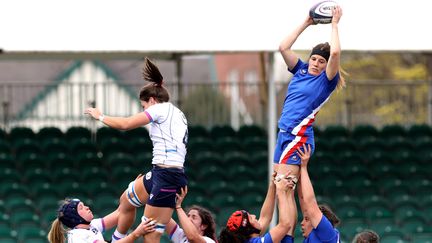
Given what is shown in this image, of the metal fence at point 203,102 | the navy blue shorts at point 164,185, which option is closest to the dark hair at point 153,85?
the navy blue shorts at point 164,185

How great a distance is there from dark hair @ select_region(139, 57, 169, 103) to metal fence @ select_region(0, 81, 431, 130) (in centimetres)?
1078

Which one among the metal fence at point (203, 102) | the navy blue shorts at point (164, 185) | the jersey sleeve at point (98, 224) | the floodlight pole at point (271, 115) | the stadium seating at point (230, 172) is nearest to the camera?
the navy blue shorts at point (164, 185)

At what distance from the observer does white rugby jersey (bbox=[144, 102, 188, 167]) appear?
9.73m

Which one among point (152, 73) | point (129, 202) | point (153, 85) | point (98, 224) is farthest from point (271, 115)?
point (152, 73)

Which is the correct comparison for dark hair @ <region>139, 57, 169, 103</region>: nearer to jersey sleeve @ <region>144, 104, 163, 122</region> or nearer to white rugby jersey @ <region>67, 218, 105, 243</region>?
jersey sleeve @ <region>144, 104, 163, 122</region>

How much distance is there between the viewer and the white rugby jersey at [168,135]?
9.73 m

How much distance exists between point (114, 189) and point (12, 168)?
5.84 feet

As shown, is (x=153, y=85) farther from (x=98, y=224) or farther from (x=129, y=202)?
(x=98, y=224)

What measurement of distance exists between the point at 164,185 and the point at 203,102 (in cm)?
1324

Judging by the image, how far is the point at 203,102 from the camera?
22984 millimetres
